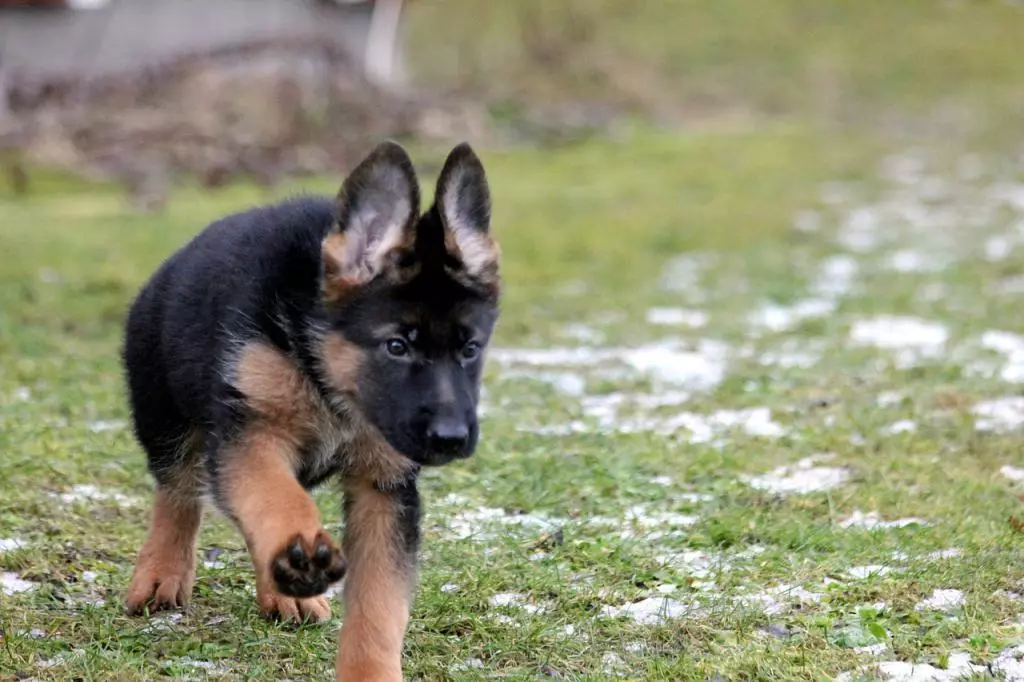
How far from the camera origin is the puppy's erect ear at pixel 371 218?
418 centimetres

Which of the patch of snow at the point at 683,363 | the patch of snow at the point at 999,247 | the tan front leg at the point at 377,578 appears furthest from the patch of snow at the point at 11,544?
the patch of snow at the point at 999,247

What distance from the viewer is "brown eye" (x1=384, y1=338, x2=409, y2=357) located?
4.11 m

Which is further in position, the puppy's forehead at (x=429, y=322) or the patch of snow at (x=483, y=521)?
the patch of snow at (x=483, y=521)

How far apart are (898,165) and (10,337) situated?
554 inches

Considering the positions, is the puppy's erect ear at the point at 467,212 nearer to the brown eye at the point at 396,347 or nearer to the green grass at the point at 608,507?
the brown eye at the point at 396,347

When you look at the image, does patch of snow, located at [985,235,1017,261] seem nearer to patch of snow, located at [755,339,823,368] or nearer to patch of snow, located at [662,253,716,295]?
A: patch of snow, located at [662,253,716,295]

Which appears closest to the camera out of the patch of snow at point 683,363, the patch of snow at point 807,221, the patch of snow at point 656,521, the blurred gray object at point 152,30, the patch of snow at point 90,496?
the patch of snow at point 656,521

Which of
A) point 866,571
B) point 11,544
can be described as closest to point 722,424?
point 866,571

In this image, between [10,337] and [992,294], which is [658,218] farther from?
[10,337]

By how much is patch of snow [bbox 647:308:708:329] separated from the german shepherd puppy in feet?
19.9

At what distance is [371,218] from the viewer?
4215mm

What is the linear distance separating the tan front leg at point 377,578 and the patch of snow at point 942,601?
1.61 metres

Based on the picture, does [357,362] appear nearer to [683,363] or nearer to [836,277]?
[683,363]

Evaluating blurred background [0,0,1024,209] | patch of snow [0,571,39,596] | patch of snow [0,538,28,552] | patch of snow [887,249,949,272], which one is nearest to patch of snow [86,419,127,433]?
patch of snow [0,538,28,552]
